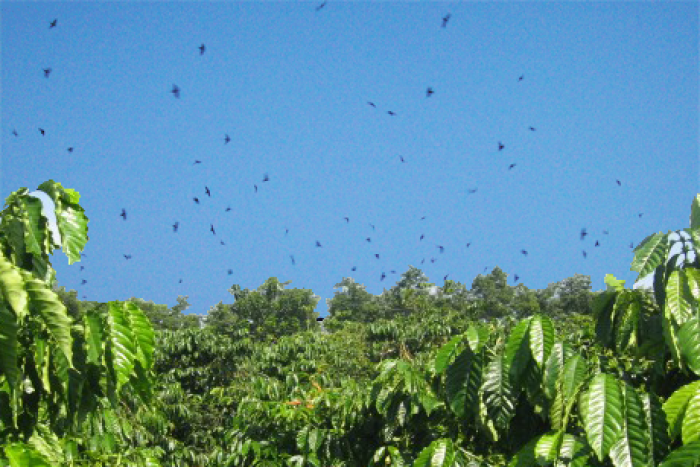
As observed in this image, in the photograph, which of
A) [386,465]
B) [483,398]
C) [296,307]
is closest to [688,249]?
[483,398]

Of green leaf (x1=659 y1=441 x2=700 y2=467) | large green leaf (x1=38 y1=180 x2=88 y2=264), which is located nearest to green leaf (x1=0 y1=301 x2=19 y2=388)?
large green leaf (x1=38 y1=180 x2=88 y2=264)

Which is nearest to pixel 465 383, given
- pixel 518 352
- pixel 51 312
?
pixel 518 352

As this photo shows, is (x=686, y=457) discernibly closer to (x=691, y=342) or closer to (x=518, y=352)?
(x=691, y=342)

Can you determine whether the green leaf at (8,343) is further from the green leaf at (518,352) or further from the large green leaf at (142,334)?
the green leaf at (518,352)

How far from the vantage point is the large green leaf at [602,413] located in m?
2.61

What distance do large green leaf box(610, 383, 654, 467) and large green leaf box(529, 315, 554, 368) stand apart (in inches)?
16.5

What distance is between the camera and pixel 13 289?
85.7 inches

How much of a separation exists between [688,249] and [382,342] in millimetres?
12031

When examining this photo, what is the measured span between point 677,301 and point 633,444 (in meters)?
0.66

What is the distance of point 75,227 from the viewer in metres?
3.13

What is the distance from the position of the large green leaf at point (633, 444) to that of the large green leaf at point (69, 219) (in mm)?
2319

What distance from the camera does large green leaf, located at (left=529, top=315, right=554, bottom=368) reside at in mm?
3041

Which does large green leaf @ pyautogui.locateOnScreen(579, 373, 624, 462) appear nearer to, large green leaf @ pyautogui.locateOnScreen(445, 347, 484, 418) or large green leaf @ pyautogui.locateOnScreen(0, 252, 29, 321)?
large green leaf @ pyautogui.locateOnScreen(445, 347, 484, 418)

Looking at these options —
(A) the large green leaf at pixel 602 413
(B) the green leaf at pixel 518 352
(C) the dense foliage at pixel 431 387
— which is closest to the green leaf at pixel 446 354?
(C) the dense foliage at pixel 431 387
